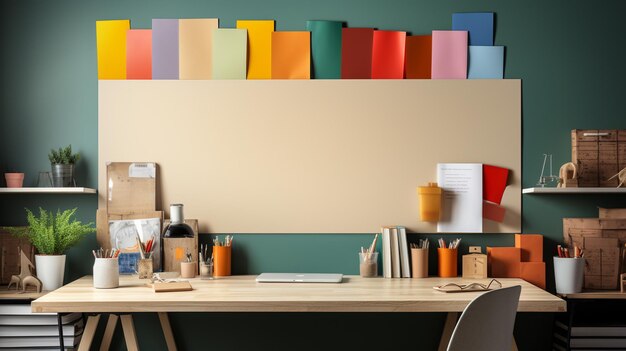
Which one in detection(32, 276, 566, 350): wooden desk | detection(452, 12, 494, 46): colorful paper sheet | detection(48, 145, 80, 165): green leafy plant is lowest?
detection(32, 276, 566, 350): wooden desk

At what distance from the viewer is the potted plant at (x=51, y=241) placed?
3295 millimetres

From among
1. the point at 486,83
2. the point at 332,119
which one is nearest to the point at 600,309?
the point at 486,83

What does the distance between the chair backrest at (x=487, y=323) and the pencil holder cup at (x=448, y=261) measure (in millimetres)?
1222

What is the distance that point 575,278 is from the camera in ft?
10.7

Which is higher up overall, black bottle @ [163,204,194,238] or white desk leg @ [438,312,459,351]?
black bottle @ [163,204,194,238]

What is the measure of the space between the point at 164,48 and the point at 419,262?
1.81m

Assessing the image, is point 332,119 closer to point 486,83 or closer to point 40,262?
point 486,83

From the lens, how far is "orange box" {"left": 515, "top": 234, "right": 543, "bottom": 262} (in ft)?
11.3

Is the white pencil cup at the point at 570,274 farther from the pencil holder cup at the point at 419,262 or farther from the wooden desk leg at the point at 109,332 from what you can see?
the wooden desk leg at the point at 109,332

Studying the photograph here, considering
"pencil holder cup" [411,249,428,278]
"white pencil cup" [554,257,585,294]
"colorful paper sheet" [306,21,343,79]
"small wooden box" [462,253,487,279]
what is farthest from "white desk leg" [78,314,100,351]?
"white pencil cup" [554,257,585,294]

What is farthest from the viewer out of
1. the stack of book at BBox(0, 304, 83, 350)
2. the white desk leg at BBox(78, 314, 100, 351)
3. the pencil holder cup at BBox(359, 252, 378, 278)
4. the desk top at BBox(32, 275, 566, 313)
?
the pencil holder cup at BBox(359, 252, 378, 278)

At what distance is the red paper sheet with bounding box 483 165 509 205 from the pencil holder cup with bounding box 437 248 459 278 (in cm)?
37

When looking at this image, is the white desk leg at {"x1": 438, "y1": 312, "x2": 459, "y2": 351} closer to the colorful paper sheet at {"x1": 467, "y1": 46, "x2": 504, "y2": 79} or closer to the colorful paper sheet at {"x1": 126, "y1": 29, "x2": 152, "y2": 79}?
the colorful paper sheet at {"x1": 467, "y1": 46, "x2": 504, "y2": 79}

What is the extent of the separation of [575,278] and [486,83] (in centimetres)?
113
